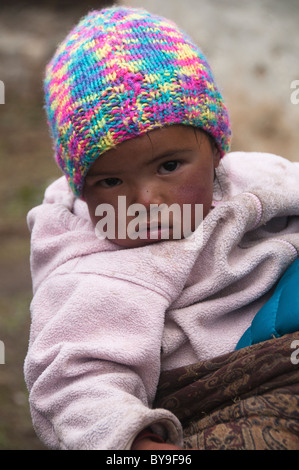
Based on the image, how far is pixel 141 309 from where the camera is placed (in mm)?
1354

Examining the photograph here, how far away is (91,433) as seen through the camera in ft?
3.84

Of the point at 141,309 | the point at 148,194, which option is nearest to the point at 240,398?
the point at 141,309

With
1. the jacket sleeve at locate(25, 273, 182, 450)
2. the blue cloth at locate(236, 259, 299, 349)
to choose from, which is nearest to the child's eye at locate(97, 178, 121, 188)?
the jacket sleeve at locate(25, 273, 182, 450)

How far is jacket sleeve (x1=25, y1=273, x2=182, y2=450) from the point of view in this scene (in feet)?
4.07

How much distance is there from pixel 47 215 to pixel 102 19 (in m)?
0.61

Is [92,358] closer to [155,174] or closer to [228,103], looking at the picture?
[155,174]

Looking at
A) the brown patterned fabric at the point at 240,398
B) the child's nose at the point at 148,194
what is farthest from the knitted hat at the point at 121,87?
the brown patterned fabric at the point at 240,398

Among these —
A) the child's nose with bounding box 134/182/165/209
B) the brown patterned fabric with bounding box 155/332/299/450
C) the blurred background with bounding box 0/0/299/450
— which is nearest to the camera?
the brown patterned fabric with bounding box 155/332/299/450

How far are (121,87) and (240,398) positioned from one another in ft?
2.69

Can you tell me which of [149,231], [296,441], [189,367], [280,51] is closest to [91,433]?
[189,367]

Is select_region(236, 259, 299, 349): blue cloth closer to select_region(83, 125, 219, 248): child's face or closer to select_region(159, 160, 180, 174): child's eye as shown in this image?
select_region(83, 125, 219, 248): child's face

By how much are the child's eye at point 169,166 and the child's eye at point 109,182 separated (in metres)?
0.12
